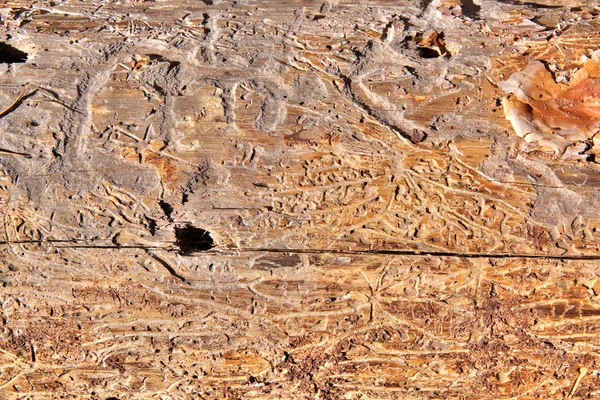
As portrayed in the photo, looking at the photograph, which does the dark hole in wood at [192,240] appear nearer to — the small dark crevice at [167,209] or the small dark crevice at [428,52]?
the small dark crevice at [167,209]

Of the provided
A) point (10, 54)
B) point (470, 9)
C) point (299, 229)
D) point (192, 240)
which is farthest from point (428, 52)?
point (10, 54)

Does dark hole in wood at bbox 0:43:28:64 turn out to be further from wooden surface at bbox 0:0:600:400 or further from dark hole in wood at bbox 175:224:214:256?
dark hole in wood at bbox 175:224:214:256

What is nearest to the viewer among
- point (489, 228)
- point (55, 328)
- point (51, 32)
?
point (489, 228)

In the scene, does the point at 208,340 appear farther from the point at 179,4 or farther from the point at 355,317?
the point at 179,4

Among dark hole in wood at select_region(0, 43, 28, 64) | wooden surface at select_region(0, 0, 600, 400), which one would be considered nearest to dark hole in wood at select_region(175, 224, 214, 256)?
wooden surface at select_region(0, 0, 600, 400)

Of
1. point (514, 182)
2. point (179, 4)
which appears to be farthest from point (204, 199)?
point (514, 182)

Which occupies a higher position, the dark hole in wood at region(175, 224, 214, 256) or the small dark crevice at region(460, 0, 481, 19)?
the small dark crevice at region(460, 0, 481, 19)
